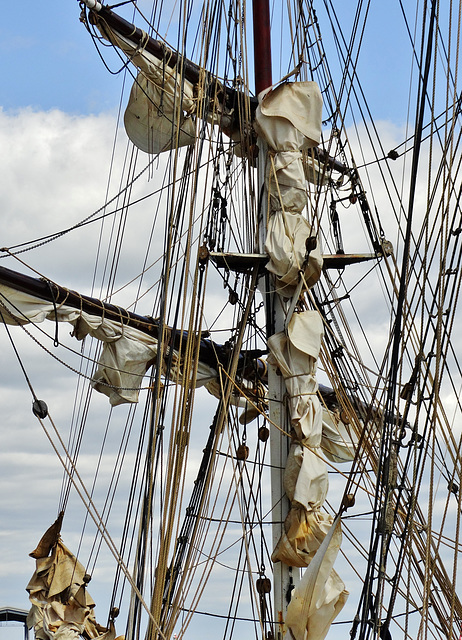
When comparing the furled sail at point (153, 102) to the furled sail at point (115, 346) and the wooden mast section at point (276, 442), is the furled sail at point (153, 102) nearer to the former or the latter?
the wooden mast section at point (276, 442)

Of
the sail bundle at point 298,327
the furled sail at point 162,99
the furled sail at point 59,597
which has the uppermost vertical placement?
the furled sail at point 162,99

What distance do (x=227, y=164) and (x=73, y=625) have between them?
16.9ft

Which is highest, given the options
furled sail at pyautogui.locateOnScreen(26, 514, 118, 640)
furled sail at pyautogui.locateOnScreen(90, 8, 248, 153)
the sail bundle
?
furled sail at pyautogui.locateOnScreen(90, 8, 248, 153)

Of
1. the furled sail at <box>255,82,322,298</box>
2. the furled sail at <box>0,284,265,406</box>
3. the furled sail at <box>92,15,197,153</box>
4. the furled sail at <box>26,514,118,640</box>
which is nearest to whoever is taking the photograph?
the furled sail at <box>255,82,322,298</box>

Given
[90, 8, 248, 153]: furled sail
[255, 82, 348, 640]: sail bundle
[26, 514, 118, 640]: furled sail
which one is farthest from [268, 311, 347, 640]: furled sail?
[26, 514, 118, 640]: furled sail

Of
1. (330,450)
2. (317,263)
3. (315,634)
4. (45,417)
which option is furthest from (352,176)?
(315,634)

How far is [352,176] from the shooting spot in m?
11.7

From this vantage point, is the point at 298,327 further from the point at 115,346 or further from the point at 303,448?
the point at 115,346

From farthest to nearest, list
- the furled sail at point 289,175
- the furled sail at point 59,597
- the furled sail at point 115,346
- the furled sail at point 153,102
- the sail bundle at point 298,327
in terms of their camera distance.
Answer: the furled sail at point 153,102 → the furled sail at point 59,597 → the furled sail at point 115,346 → the furled sail at point 289,175 → the sail bundle at point 298,327

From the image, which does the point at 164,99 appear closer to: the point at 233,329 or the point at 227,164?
the point at 227,164

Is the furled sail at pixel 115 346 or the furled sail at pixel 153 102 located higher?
the furled sail at pixel 153 102

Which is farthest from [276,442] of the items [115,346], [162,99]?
[162,99]

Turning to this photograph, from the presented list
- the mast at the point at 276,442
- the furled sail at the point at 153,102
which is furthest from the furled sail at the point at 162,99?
the mast at the point at 276,442

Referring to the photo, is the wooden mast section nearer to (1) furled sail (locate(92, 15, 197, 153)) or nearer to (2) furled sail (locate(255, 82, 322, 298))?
(2) furled sail (locate(255, 82, 322, 298))
